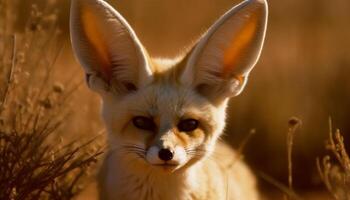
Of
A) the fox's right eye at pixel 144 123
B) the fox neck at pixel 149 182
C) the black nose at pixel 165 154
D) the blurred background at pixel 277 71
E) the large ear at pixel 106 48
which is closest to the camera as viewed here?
the black nose at pixel 165 154

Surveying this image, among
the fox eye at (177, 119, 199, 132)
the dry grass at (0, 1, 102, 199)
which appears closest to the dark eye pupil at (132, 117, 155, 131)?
the fox eye at (177, 119, 199, 132)

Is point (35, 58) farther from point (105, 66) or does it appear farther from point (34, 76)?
point (105, 66)

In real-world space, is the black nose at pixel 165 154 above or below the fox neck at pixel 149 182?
above

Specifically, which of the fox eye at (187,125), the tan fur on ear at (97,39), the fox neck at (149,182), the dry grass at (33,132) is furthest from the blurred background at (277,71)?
the fox eye at (187,125)

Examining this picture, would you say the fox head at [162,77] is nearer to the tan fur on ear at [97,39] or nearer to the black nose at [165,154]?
the tan fur on ear at [97,39]

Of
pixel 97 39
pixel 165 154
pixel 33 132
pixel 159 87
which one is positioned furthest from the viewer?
pixel 33 132

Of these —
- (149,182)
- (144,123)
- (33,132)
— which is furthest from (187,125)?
(33,132)

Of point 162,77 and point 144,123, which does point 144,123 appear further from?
point 162,77

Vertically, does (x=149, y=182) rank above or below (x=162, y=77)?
below
